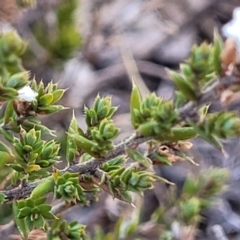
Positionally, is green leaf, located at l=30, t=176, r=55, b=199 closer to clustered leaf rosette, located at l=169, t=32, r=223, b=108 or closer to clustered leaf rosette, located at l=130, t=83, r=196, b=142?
clustered leaf rosette, located at l=130, t=83, r=196, b=142

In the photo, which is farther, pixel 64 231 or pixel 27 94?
pixel 64 231

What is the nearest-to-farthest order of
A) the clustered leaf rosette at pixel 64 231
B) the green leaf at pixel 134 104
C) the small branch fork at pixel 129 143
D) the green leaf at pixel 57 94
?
the small branch fork at pixel 129 143, the green leaf at pixel 134 104, the green leaf at pixel 57 94, the clustered leaf rosette at pixel 64 231

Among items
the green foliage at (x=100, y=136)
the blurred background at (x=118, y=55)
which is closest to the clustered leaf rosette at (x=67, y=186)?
the green foliage at (x=100, y=136)

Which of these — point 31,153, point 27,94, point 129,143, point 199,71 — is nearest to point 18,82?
point 27,94

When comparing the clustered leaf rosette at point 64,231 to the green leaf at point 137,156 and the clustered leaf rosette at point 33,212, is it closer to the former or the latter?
the clustered leaf rosette at point 33,212

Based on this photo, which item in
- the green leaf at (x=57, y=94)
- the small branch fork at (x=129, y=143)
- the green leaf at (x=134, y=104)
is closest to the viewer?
A: the small branch fork at (x=129, y=143)

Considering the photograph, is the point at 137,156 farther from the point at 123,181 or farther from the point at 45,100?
the point at 45,100
